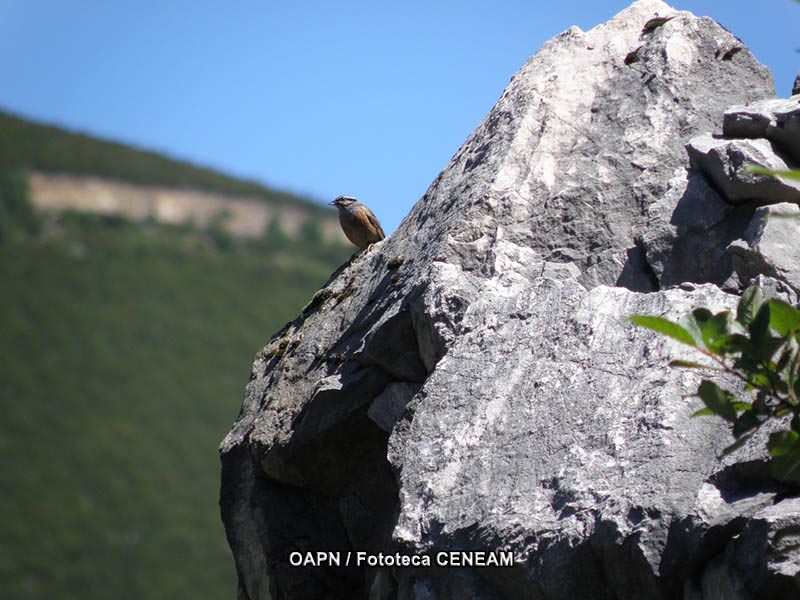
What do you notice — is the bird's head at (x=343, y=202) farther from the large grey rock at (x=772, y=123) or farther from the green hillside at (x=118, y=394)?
the green hillside at (x=118, y=394)

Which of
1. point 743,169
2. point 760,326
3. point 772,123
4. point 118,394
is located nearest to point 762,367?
point 760,326

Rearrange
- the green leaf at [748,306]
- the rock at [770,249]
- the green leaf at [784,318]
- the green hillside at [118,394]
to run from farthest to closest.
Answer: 1. the green hillside at [118,394]
2. the rock at [770,249]
3. the green leaf at [748,306]
4. the green leaf at [784,318]

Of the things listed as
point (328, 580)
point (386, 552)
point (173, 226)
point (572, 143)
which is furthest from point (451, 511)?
point (173, 226)

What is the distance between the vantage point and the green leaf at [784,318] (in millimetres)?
3479

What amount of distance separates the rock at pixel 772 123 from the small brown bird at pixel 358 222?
18.9ft

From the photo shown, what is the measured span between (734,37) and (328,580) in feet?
15.7

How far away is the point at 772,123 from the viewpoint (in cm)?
622

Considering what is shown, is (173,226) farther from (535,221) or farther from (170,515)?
(535,221)

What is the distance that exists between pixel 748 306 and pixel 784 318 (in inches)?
10.2

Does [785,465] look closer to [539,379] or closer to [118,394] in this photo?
[539,379]

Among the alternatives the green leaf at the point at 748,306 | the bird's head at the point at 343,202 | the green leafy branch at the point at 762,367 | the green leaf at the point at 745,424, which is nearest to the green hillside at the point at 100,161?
the bird's head at the point at 343,202

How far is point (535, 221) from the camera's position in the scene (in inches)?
267

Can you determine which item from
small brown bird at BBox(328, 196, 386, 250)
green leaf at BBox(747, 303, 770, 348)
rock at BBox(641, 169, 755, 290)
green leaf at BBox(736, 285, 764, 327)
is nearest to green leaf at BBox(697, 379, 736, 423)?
green leaf at BBox(747, 303, 770, 348)

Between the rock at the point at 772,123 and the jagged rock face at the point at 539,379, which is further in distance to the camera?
the rock at the point at 772,123
